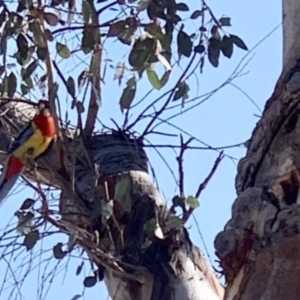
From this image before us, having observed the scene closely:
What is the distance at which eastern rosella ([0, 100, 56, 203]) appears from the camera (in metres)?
2.04

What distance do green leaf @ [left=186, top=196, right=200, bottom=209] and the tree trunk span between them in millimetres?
471

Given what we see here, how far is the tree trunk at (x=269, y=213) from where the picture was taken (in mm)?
997

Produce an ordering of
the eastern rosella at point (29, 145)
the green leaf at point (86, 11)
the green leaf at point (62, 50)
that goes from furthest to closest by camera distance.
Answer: the eastern rosella at point (29, 145) → the green leaf at point (62, 50) → the green leaf at point (86, 11)

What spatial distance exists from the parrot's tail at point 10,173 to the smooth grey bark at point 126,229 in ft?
0.68

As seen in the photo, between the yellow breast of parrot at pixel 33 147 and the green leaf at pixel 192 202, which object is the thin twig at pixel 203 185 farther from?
the yellow breast of parrot at pixel 33 147

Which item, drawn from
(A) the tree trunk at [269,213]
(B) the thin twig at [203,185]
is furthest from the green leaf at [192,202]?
(A) the tree trunk at [269,213]

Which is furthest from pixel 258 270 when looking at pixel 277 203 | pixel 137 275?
pixel 137 275

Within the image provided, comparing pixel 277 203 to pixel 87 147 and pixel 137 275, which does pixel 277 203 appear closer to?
pixel 137 275

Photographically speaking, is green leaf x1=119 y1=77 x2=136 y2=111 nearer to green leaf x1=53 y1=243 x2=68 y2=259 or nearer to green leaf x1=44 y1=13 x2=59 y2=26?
green leaf x1=44 y1=13 x2=59 y2=26

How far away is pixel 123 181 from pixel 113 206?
8 cm

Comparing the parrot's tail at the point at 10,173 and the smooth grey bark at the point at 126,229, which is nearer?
the smooth grey bark at the point at 126,229

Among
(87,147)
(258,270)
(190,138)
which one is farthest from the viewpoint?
(87,147)

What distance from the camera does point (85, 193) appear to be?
1802 millimetres

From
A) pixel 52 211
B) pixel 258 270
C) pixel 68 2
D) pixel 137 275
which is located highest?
pixel 68 2
